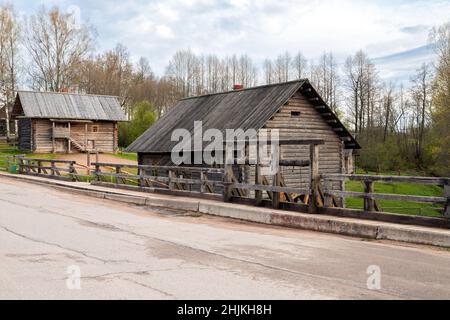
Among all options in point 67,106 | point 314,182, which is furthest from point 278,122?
point 67,106

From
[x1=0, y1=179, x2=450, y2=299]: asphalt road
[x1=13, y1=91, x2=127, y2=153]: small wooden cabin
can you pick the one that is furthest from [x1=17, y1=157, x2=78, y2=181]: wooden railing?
[x1=13, y1=91, x2=127, y2=153]: small wooden cabin

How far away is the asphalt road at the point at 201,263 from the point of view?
576 centimetres

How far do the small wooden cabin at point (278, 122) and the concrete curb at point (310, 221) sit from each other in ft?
21.9

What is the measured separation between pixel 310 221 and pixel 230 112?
Answer: 1457 centimetres

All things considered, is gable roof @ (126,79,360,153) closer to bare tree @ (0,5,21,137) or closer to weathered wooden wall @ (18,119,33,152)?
weathered wooden wall @ (18,119,33,152)

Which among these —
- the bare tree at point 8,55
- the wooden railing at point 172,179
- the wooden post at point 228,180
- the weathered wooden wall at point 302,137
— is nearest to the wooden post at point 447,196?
the wooden post at point 228,180

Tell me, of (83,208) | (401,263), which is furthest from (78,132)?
(401,263)

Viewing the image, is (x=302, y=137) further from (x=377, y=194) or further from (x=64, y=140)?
(x=64, y=140)

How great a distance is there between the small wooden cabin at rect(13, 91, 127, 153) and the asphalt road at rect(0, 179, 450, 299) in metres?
38.3

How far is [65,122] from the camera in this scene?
49312 mm

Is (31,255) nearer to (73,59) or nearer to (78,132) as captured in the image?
(78,132)

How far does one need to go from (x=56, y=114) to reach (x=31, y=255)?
4345cm

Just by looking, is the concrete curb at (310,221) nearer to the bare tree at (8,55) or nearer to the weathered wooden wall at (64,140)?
the weathered wooden wall at (64,140)
